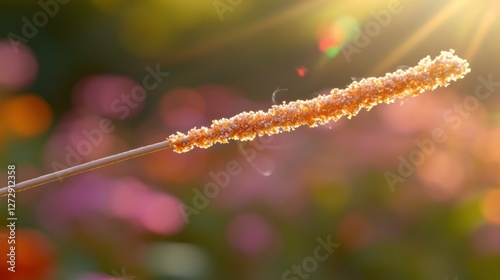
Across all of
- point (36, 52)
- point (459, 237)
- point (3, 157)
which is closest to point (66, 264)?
point (3, 157)

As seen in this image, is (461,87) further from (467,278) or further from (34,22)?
(34,22)

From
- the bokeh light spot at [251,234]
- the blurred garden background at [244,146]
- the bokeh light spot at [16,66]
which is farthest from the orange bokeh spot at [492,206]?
the bokeh light spot at [16,66]

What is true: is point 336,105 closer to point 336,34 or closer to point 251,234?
point 251,234

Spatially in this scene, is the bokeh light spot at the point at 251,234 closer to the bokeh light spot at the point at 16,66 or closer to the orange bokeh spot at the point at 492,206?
the orange bokeh spot at the point at 492,206

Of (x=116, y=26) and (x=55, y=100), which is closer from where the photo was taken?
(x=55, y=100)

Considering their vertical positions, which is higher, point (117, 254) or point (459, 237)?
point (117, 254)

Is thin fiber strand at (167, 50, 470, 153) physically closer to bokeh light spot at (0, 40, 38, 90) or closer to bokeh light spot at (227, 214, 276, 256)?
bokeh light spot at (227, 214, 276, 256)
